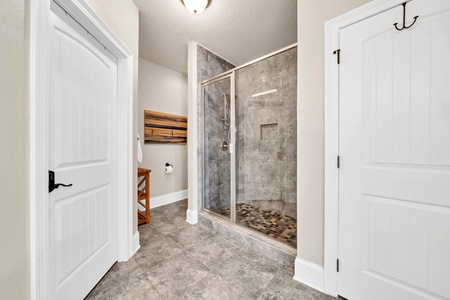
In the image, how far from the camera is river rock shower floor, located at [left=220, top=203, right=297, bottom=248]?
1908 mm

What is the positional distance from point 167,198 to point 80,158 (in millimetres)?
2182

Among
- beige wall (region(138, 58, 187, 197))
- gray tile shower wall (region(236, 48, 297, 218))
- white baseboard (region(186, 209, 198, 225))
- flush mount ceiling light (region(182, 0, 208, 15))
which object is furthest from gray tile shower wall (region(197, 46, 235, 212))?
beige wall (region(138, 58, 187, 197))

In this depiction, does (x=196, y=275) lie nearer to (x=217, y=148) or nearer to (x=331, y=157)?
(x=331, y=157)

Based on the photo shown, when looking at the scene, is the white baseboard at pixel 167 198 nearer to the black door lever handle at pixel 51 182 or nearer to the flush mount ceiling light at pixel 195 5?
the black door lever handle at pixel 51 182

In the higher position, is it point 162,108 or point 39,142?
point 162,108

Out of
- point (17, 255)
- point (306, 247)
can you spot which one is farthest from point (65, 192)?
point (306, 247)

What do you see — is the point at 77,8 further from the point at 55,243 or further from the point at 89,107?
the point at 55,243

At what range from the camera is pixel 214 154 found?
8.55ft

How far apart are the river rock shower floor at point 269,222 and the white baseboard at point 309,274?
279mm

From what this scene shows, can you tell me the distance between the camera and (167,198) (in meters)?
3.17

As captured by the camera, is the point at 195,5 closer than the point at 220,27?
Yes

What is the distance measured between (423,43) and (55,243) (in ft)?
8.04

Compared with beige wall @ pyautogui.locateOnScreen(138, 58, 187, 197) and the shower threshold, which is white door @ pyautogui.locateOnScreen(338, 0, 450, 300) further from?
beige wall @ pyautogui.locateOnScreen(138, 58, 187, 197)

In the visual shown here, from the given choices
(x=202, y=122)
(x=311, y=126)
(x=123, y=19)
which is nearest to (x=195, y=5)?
(x=123, y=19)
